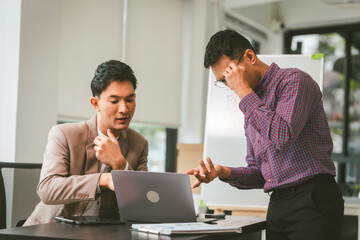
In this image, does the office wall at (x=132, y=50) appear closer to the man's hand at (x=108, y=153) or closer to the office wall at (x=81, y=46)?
the office wall at (x=81, y=46)

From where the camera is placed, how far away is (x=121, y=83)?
197 centimetres

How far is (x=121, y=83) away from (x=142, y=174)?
0.51 m

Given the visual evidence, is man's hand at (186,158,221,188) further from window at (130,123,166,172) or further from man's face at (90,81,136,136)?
window at (130,123,166,172)

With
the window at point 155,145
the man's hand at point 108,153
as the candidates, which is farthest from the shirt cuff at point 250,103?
the window at point 155,145

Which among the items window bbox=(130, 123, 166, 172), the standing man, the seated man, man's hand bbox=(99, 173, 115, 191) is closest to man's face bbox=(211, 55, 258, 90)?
the standing man

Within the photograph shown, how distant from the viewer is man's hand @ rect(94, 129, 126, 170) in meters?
1.78

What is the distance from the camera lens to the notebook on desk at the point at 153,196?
1.60 meters

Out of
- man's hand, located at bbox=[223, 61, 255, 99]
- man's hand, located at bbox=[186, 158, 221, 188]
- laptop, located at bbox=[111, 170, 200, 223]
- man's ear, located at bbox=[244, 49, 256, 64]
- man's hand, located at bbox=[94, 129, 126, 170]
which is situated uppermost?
man's ear, located at bbox=[244, 49, 256, 64]

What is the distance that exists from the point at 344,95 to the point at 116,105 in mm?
4874

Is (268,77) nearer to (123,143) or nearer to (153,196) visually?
(153,196)

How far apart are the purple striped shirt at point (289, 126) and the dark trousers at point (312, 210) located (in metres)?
0.04

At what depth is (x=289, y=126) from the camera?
1535mm

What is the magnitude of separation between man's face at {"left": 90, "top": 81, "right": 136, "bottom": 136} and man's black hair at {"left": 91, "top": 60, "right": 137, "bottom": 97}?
17 mm

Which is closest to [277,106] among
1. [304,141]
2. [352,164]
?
[304,141]
